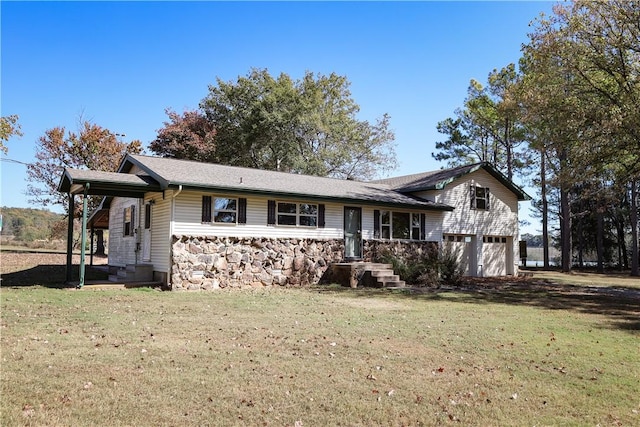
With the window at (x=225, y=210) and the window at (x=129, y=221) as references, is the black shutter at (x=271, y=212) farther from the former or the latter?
the window at (x=129, y=221)

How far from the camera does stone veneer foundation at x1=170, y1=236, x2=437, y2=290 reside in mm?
14219

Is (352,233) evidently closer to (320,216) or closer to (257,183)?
(320,216)

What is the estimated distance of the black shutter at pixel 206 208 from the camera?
14.8 m

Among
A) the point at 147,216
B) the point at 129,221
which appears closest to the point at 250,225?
the point at 147,216

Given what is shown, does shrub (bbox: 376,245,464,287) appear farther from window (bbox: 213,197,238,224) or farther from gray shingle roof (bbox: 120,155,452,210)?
window (bbox: 213,197,238,224)

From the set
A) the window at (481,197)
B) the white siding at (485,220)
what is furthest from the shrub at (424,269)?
the window at (481,197)

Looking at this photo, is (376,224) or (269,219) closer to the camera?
(269,219)

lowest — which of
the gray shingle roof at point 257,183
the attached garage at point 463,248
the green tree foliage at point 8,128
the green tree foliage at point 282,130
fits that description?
the attached garage at point 463,248

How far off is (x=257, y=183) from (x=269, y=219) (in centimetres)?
141

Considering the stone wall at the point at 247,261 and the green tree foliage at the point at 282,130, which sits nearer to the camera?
the stone wall at the point at 247,261

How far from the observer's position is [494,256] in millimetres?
23094

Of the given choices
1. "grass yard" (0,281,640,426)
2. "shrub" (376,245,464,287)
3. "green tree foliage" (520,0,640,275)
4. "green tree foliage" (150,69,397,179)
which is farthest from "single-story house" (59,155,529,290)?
"green tree foliage" (150,69,397,179)

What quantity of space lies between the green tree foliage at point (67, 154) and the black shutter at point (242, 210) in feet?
58.0

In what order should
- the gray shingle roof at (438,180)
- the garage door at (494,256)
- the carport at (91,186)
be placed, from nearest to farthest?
1. the carport at (91,186)
2. the gray shingle roof at (438,180)
3. the garage door at (494,256)
